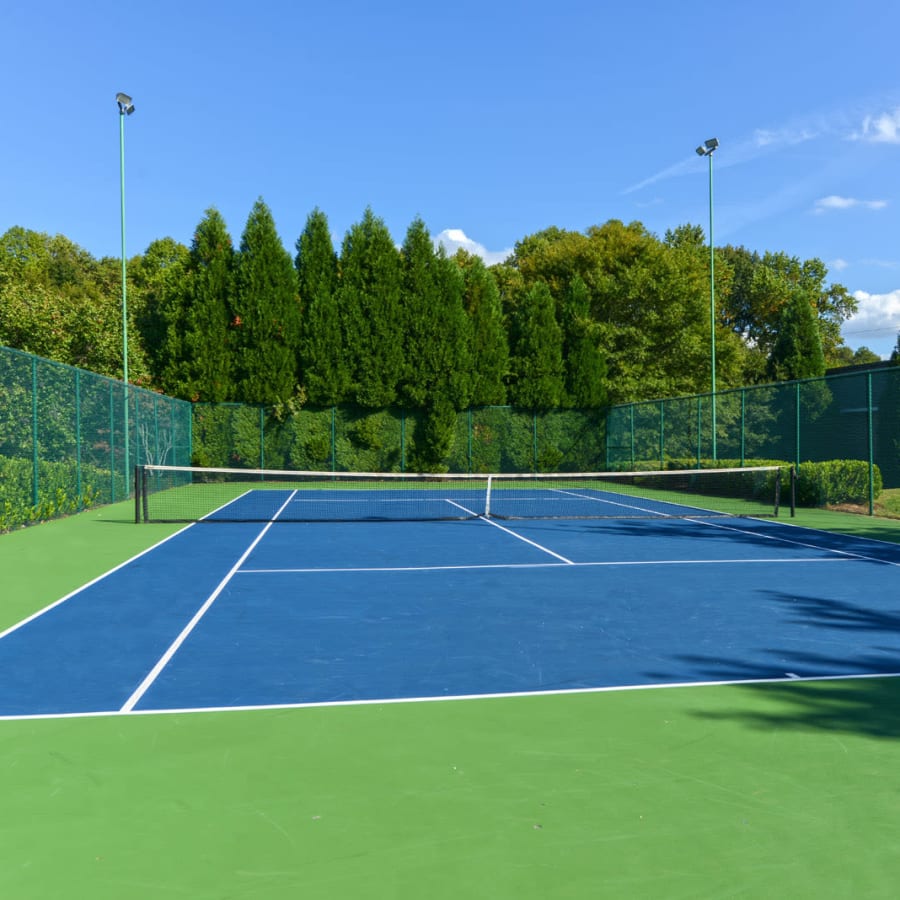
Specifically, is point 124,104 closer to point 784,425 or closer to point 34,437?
point 34,437

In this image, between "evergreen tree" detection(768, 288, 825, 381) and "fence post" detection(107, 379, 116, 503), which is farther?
"evergreen tree" detection(768, 288, 825, 381)

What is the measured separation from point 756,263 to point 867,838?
67363mm

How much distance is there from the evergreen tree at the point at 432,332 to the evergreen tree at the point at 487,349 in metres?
0.56

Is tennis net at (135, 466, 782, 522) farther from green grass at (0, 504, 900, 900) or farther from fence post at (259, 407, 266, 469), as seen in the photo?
green grass at (0, 504, 900, 900)

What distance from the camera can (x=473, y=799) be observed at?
139 inches

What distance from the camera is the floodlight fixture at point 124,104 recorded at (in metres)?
22.2

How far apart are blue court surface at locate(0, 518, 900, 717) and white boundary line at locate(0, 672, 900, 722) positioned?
0.16ft

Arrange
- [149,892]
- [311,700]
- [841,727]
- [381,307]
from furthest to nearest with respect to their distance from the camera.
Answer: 1. [381,307]
2. [311,700]
3. [841,727]
4. [149,892]

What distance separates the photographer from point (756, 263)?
6469 centimetres

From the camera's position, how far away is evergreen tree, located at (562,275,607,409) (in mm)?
31812

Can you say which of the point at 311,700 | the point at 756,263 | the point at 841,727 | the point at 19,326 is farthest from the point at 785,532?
the point at 756,263

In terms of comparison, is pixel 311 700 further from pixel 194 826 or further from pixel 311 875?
pixel 311 875

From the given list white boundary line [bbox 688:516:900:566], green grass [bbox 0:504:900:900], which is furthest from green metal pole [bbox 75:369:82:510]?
green grass [bbox 0:504:900:900]

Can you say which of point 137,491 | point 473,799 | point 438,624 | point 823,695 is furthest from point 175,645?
point 137,491
